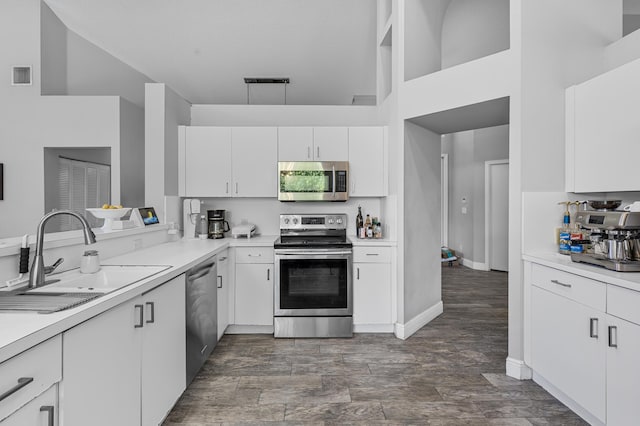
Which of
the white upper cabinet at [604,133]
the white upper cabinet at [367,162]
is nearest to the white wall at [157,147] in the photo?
the white upper cabinet at [367,162]

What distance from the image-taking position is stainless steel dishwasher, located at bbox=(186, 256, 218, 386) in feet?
8.50

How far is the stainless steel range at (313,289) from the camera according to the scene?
12.0 feet

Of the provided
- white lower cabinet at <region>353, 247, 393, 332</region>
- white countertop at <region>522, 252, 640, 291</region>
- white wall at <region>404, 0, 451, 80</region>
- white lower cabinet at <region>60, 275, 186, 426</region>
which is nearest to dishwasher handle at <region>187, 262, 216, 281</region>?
white lower cabinet at <region>60, 275, 186, 426</region>

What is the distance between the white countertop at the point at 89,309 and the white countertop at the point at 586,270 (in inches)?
92.2

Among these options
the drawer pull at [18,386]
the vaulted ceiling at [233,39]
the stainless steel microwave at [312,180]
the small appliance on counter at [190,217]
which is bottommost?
the drawer pull at [18,386]

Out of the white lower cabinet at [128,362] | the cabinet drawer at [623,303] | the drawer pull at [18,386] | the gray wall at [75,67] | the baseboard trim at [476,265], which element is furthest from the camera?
the baseboard trim at [476,265]

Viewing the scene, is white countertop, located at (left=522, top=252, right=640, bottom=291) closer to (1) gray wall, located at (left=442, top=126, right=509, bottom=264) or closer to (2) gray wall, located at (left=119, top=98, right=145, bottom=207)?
(1) gray wall, located at (left=442, top=126, right=509, bottom=264)

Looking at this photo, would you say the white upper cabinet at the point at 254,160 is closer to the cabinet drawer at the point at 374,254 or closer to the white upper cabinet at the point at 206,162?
the white upper cabinet at the point at 206,162

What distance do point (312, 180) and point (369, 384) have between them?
2054 millimetres

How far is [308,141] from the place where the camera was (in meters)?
4.11

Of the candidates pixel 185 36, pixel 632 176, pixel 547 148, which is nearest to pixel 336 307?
pixel 547 148

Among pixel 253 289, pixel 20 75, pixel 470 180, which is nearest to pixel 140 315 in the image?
pixel 253 289

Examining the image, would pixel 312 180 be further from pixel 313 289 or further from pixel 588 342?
pixel 588 342

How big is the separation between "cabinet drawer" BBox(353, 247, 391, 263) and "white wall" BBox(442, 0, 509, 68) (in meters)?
3.62
